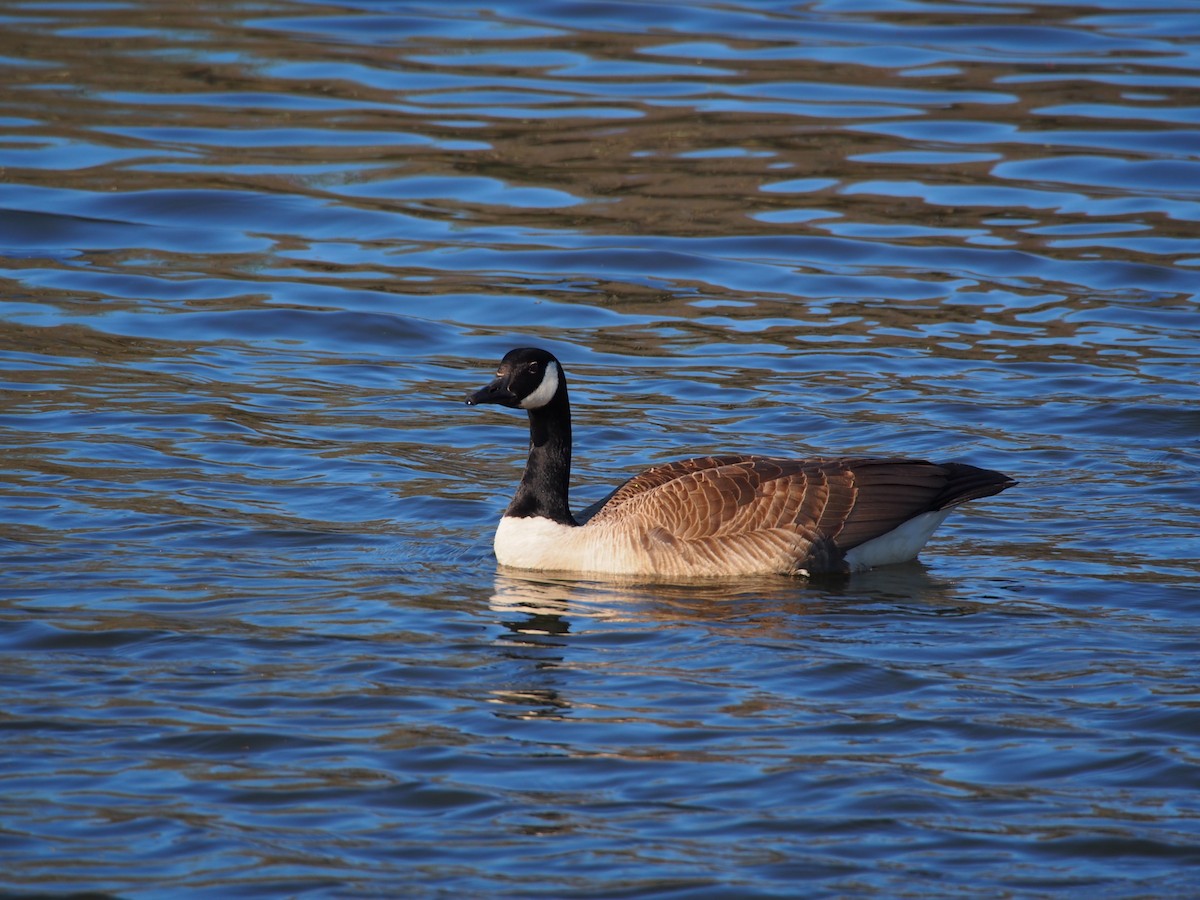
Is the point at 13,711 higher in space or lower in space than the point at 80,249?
lower

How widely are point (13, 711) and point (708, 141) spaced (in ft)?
46.8

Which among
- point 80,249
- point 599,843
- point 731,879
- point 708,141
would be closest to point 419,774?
point 599,843

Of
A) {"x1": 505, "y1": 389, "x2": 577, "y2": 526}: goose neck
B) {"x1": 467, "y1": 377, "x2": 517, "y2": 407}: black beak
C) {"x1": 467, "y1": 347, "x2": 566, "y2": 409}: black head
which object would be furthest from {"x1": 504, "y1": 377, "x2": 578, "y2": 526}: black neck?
{"x1": 467, "y1": 377, "x2": 517, "y2": 407}: black beak

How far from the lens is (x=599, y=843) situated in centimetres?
716

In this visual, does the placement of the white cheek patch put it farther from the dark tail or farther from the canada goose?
the dark tail

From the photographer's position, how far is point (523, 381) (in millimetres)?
11305

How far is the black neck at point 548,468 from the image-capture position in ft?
37.6

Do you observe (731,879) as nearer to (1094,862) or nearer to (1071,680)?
(1094,862)

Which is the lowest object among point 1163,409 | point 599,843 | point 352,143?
point 599,843

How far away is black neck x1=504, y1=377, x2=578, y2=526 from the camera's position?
11.4 m

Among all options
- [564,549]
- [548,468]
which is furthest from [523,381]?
[564,549]

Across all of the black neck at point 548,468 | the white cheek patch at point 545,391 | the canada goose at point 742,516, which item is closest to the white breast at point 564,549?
the canada goose at point 742,516

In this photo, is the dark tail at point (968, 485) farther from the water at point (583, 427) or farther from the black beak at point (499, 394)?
the black beak at point (499, 394)

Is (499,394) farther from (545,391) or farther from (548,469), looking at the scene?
(548,469)
